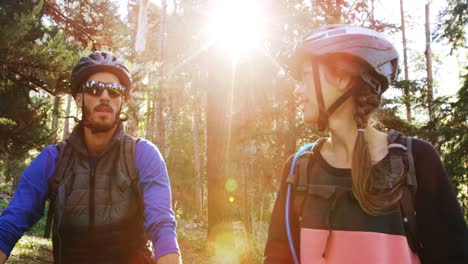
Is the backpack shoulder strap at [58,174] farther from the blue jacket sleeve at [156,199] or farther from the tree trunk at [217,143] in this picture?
the tree trunk at [217,143]

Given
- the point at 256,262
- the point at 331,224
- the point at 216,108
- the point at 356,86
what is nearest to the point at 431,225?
the point at 331,224

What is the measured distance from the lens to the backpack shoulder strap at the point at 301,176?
228cm

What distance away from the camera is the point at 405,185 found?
2.02 m

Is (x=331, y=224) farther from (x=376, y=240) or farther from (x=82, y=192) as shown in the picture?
(x=82, y=192)

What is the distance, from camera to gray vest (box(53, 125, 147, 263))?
3.20m

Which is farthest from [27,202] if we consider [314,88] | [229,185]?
[229,185]

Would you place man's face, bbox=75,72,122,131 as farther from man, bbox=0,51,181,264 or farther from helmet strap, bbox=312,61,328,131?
helmet strap, bbox=312,61,328,131

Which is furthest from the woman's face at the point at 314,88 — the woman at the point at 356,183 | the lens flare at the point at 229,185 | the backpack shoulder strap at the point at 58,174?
the lens flare at the point at 229,185

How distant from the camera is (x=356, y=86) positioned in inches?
92.3

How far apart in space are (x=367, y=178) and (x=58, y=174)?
7.69 feet

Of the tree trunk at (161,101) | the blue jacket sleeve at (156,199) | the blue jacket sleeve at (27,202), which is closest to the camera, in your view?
the blue jacket sleeve at (156,199)

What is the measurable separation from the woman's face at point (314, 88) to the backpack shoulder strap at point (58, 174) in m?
1.97

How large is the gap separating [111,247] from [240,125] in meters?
9.69

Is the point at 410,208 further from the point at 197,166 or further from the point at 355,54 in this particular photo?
the point at 197,166
